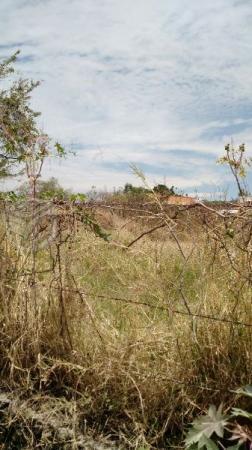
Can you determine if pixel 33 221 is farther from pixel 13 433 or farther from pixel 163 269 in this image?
pixel 13 433

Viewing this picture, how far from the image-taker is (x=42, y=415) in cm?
289

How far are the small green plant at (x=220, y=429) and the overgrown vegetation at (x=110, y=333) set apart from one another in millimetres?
144

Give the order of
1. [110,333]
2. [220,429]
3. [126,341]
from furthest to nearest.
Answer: [110,333] < [126,341] < [220,429]

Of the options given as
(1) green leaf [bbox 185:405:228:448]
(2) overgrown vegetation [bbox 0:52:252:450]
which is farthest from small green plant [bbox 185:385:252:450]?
(2) overgrown vegetation [bbox 0:52:252:450]

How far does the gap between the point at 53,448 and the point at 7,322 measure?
89 cm

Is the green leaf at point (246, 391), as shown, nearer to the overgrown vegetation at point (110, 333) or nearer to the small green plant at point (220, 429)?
the small green plant at point (220, 429)

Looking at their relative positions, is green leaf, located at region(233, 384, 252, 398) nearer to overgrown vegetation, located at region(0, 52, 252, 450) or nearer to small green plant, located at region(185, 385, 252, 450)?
small green plant, located at region(185, 385, 252, 450)

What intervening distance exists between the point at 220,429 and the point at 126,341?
80 centimetres

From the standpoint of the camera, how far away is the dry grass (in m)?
2.67

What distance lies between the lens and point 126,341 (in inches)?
117

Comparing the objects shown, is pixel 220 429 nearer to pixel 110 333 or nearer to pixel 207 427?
pixel 207 427

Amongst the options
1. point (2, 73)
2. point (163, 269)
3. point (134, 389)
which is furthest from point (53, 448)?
point (2, 73)

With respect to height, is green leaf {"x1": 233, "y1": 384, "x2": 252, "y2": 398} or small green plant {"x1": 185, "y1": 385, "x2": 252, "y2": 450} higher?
green leaf {"x1": 233, "y1": 384, "x2": 252, "y2": 398}

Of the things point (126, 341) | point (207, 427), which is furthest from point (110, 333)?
point (207, 427)
